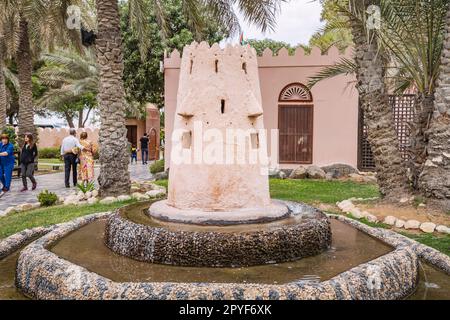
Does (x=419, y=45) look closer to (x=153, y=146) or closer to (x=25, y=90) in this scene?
(x=25, y=90)

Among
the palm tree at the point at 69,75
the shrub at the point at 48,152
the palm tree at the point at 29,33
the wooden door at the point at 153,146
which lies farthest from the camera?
the shrub at the point at 48,152

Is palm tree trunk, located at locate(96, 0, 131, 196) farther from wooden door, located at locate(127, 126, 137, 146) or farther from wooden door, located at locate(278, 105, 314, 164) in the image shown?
wooden door, located at locate(127, 126, 137, 146)

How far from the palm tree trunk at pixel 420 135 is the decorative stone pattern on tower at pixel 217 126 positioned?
4.34 meters

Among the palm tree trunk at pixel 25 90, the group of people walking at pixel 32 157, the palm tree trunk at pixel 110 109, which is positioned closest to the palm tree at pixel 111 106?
the palm tree trunk at pixel 110 109

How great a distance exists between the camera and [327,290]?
3.34 meters

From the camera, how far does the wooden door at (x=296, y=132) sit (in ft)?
47.7

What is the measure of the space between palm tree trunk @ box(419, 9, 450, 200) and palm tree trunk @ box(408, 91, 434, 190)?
0.36 m

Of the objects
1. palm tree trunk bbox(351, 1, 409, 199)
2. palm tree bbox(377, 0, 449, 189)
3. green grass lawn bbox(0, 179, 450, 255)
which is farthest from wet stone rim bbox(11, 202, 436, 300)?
palm tree bbox(377, 0, 449, 189)

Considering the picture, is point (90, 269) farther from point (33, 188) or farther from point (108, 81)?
point (33, 188)

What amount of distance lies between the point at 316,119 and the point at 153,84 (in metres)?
10.2

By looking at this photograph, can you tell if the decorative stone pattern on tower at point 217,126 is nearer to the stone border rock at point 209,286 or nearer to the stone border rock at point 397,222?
the stone border rock at point 209,286

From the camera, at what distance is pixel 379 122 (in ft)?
27.2

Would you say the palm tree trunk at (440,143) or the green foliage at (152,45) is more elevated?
the green foliage at (152,45)
